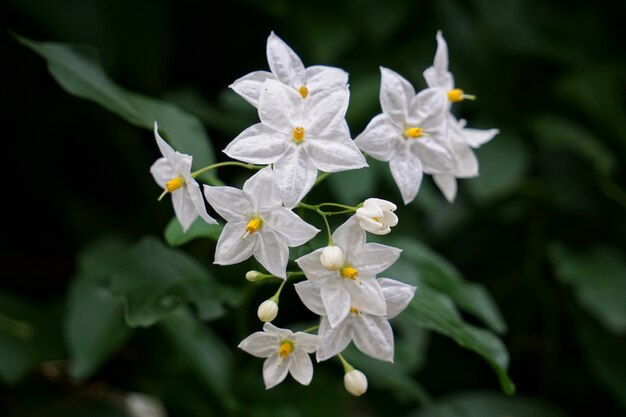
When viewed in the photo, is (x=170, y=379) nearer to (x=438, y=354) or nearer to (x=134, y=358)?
(x=134, y=358)

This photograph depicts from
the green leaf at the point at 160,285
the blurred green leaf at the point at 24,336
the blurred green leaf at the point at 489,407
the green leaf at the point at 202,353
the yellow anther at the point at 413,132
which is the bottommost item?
the blurred green leaf at the point at 489,407

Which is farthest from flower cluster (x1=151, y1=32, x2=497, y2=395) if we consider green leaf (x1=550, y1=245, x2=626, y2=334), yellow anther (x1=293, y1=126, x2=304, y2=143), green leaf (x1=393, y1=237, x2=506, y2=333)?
green leaf (x1=550, y1=245, x2=626, y2=334)

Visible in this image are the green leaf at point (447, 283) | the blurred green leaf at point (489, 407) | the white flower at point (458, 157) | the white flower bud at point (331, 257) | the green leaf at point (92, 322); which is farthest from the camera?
the blurred green leaf at point (489, 407)

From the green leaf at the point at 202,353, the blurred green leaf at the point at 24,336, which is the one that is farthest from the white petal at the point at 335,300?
the blurred green leaf at the point at 24,336

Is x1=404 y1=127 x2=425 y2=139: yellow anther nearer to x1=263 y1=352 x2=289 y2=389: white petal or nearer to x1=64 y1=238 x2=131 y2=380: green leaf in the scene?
x1=263 y1=352 x2=289 y2=389: white petal

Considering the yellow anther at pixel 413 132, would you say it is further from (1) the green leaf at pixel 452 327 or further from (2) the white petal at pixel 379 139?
(1) the green leaf at pixel 452 327

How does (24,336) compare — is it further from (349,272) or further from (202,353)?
(349,272)

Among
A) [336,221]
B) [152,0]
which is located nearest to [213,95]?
[152,0]
